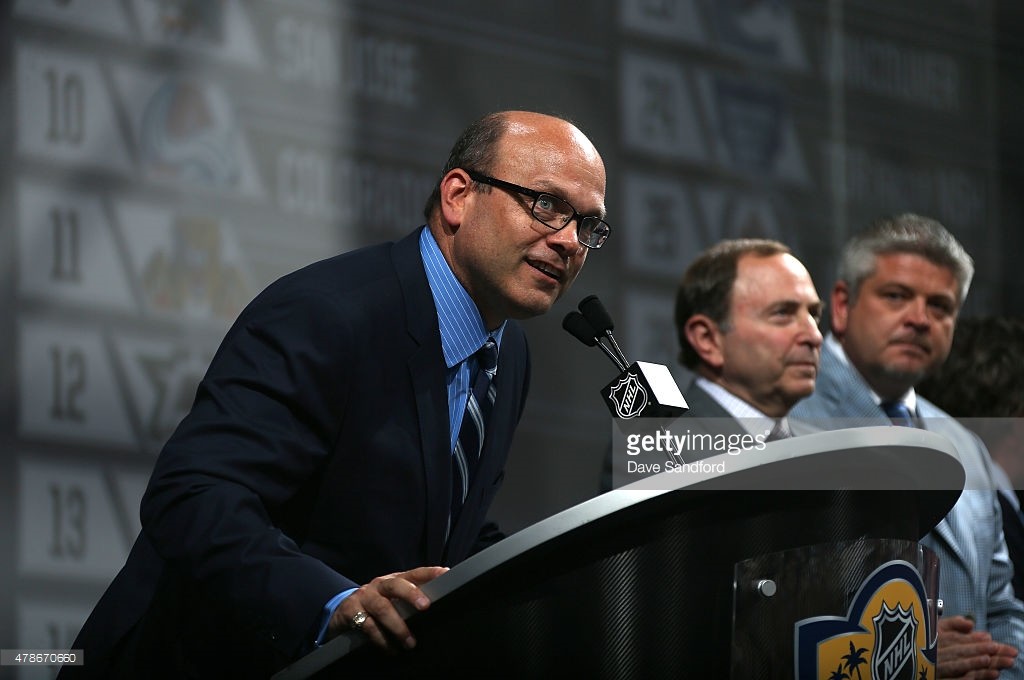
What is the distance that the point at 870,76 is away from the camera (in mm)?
4824

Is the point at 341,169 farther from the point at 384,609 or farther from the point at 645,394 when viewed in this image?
the point at 384,609

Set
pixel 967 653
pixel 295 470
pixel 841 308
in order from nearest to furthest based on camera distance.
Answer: pixel 295 470 → pixel 967 653 → pixel 841 308

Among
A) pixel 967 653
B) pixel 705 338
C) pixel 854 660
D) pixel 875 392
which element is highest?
pixel 705 338

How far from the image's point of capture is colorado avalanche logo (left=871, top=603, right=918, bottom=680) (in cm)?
147

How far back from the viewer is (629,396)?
1.90m

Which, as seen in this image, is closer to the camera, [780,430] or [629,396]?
[629,396]

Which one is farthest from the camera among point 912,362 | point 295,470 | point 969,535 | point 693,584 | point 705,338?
point 912,362

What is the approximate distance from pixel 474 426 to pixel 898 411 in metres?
1.65

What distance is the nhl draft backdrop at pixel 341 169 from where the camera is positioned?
10.4ft

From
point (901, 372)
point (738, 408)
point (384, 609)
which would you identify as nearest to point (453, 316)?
point (384, 609)

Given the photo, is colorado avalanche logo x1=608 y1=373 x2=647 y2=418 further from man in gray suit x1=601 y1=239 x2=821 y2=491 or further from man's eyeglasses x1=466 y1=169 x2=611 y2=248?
man in gray suit x1=601 y1=239 x2=821 y2=491

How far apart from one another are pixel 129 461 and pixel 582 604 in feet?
6.82

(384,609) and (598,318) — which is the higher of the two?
(598,318)

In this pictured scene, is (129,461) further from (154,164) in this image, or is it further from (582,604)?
(582,604)
